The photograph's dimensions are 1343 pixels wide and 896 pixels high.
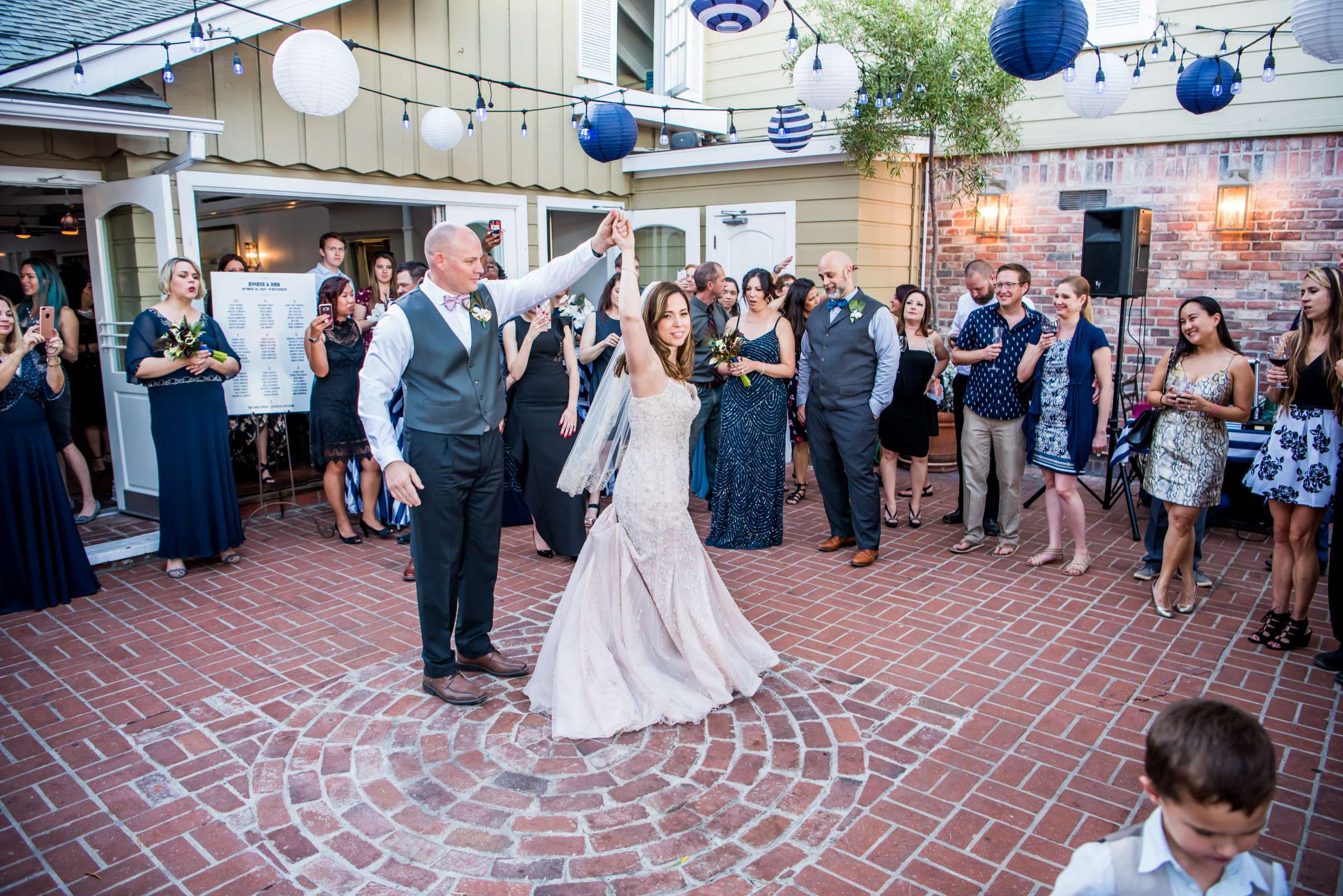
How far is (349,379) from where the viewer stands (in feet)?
21.3

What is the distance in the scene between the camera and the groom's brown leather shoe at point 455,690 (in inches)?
153

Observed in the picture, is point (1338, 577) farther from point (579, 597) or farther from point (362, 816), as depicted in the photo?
point (362, 816)

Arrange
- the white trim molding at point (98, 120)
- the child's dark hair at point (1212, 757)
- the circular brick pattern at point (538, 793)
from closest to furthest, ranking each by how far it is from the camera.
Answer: the child's dark hair at point (1212, 757) → the circular brick pattern at point (538, 793) → the white trim molding at point (98, 120)

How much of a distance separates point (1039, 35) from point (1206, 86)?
3.08m

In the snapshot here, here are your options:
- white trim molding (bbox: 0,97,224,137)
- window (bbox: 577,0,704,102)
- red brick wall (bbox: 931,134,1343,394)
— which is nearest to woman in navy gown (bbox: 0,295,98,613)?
white trim molding (bbox: 0,97,224,137)

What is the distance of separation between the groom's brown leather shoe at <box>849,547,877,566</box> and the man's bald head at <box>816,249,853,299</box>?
1747 millimetres

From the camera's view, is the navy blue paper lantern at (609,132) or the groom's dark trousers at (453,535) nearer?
the groom's dark trousers at (453,535)

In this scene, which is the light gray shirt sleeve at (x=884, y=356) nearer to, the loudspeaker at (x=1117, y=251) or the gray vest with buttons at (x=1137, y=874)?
the loudspeaker at (x=1117, y=251)

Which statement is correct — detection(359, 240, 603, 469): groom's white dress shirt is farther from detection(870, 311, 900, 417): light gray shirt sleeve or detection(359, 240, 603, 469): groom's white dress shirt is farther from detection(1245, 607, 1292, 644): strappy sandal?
detection(1245, 607, 1292, 644): strappy sandal

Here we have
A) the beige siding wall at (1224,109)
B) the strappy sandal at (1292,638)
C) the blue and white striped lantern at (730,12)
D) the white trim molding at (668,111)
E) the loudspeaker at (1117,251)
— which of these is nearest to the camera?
the strappy sandal at (1292,638)

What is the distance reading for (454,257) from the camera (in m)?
3.65

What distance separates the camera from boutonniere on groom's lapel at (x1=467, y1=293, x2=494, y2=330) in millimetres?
3766

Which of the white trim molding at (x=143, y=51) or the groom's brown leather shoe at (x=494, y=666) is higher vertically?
the white trim molding at (x=143, y=51)

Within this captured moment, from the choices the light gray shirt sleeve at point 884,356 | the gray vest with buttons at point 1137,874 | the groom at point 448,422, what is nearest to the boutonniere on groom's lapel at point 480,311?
the groom at point 448,422
